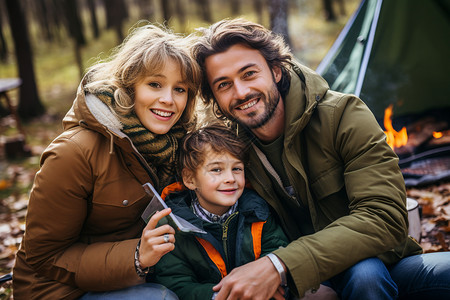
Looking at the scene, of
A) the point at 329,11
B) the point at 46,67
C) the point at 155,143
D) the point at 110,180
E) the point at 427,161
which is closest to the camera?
the point at 110,180

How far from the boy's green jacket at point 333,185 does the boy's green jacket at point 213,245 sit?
0.65 feet

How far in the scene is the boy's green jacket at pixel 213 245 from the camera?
2344mm

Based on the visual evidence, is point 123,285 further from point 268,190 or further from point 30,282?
point 268,190

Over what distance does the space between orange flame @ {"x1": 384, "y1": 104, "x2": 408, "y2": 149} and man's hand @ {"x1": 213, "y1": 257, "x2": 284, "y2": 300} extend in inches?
123

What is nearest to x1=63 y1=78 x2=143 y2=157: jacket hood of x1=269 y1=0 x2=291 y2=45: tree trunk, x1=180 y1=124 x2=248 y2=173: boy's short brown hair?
x1=180 y1=124 x2=248 y2=173: boy's short brown hair

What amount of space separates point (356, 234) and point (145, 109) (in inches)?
56.8

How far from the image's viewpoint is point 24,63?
9.30 metres

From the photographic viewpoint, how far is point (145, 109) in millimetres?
2531

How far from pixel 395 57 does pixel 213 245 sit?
3.52m

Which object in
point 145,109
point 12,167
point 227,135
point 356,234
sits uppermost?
point 145,109

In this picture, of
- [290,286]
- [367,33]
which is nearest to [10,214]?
[290,286]

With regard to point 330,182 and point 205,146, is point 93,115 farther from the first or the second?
point 330,182

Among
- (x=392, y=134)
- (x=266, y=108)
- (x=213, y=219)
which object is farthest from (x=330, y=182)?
(x=392, y=134)

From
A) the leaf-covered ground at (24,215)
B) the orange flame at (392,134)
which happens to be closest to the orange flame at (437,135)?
the orange flame at (392,134)
